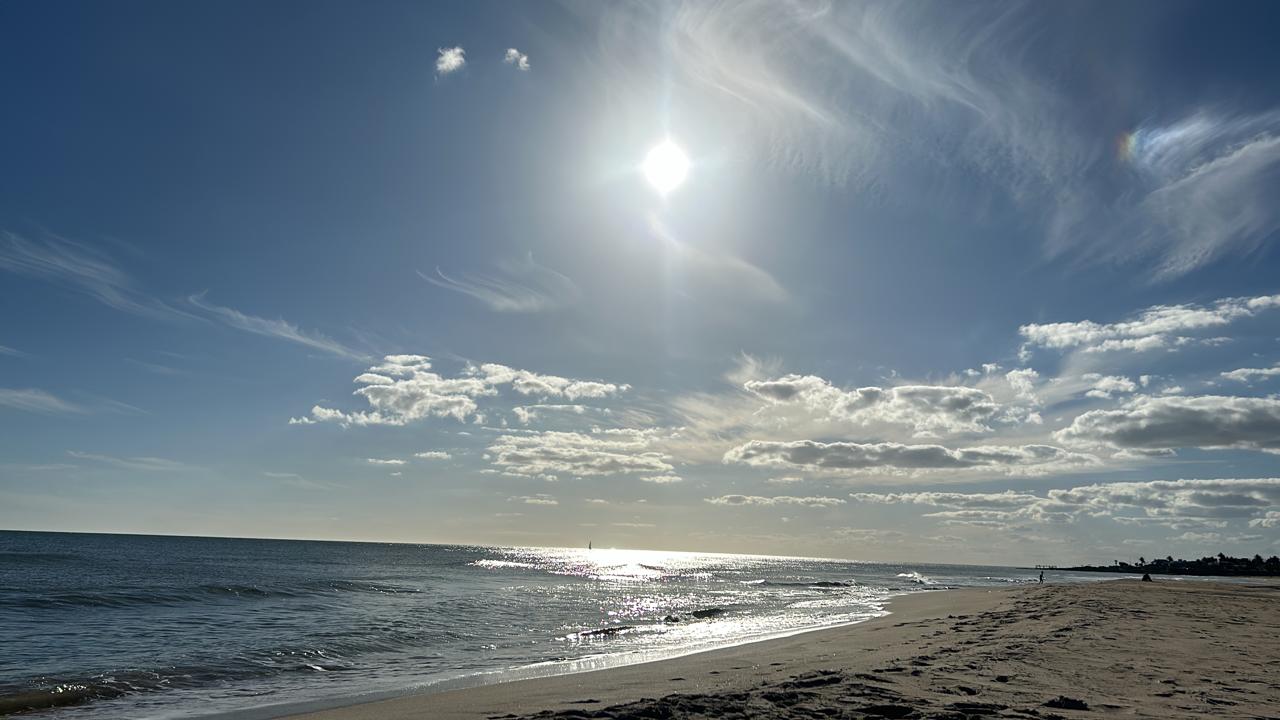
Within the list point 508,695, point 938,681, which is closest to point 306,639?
point 508,695

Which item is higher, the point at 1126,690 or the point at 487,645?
the point at 1126,690

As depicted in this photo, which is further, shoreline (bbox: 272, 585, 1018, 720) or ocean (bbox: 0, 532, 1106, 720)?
ocean (bbox: 0, 532, 1106, 720)

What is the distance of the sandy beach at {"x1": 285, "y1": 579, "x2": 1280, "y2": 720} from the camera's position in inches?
366

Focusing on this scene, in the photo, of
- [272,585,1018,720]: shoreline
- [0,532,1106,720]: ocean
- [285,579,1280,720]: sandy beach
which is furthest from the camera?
[0,532,1106,720]: ocean

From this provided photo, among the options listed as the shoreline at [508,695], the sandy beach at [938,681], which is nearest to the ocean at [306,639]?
the shoreline at [508,695]

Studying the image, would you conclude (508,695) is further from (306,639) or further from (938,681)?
(306,639)

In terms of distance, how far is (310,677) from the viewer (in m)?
16.9

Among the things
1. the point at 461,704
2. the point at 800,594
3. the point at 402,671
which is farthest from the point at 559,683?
the point at 800,594

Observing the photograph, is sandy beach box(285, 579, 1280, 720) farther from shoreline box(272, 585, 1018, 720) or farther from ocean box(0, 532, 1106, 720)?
ocean box(0, 532, 1106, 720)

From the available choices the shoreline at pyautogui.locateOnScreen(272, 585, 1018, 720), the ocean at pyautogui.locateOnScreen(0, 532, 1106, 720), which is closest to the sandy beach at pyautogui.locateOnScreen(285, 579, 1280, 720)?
the shoreline at pyautogui.locateOnScreen(272, 585, 1018, 720)

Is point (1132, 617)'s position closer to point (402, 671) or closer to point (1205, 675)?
point (1205, 675)

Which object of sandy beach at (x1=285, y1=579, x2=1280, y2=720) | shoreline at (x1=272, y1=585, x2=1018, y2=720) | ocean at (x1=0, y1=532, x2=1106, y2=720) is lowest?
ocean at (x1=0, y1=532, x2=1106, y2=720)

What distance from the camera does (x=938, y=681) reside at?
11242mm

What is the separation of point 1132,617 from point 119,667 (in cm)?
3086
